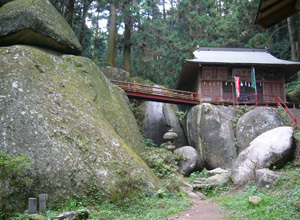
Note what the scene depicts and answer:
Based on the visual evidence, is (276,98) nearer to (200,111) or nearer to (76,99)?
(200,111)

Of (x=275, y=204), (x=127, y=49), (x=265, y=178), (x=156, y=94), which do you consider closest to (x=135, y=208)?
(x=275, y=204)

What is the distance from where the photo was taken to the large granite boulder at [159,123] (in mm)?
18719

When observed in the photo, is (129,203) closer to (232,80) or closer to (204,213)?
(204,213)

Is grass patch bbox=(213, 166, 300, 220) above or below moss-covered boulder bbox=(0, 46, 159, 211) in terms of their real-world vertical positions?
below

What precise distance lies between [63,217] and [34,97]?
428 centimetres

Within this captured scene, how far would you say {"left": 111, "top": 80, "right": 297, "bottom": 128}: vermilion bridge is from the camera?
17005 millimetres

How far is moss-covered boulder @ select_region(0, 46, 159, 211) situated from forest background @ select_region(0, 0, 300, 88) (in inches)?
444

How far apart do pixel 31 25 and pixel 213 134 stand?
11829 millimetres

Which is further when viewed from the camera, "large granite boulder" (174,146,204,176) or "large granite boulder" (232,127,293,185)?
→ "large granite boulder" (174,146,204,176)

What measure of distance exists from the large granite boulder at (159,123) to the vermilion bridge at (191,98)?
1.64 m

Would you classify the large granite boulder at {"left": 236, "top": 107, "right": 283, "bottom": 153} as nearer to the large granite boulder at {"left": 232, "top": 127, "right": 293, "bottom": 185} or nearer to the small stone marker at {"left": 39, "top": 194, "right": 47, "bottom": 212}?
the large granite boulder at {"left": 232, "top": 127, "right": 293, "bottom": 185}

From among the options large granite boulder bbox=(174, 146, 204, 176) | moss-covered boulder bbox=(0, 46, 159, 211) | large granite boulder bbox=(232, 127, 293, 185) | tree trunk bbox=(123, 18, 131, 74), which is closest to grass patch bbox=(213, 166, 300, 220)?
large granite boulder bbox=(232, 127, 293, 185)

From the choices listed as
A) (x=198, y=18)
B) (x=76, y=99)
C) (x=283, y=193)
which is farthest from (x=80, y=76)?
(x=198, y=18)

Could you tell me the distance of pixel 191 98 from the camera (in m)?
18.3
